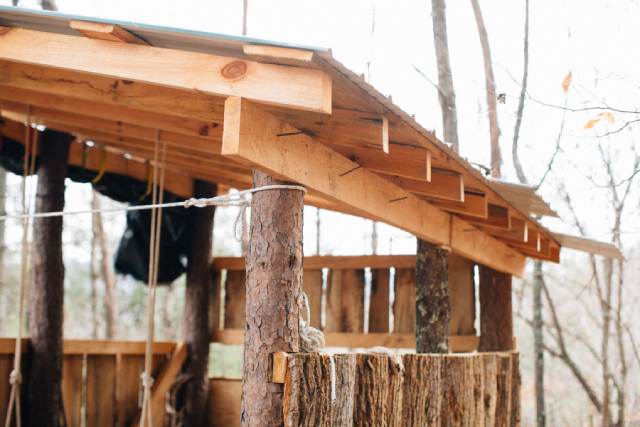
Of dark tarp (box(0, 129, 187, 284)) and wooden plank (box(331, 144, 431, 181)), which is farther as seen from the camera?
dark tarp (box(0, 129, 187, 284))

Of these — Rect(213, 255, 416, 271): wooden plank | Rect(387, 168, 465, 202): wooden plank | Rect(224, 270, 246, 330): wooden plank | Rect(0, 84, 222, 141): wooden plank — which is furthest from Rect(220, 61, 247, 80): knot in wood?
Rect(224, 270, 246, 330): wooden plank

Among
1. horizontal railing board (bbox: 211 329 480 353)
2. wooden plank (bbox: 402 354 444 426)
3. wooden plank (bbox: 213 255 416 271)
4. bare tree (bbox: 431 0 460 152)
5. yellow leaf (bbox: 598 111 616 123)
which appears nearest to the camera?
wooden plank (bbox: 402 354 444 426)

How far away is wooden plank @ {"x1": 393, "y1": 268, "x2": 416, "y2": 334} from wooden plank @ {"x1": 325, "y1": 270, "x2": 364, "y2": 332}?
0.89ft

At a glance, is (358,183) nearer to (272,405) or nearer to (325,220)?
(272,405)

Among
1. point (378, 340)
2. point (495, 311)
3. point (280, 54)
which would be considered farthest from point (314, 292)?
point (280, 54)

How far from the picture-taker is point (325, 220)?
608 inches

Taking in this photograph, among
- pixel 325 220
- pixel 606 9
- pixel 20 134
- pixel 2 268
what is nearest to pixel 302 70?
pixel 20 134

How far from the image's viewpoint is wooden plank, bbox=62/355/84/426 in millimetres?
5516

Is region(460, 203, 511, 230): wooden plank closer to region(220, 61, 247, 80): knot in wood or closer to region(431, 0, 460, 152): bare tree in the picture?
region(431, 0, 460, 152): bare tree

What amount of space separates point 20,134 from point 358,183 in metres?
2.69

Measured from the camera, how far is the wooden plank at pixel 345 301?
6.23m

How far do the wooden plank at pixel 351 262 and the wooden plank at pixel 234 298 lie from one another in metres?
0.09

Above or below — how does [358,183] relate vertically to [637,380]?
above

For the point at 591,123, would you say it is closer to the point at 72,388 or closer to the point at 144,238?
the point at 144,238
